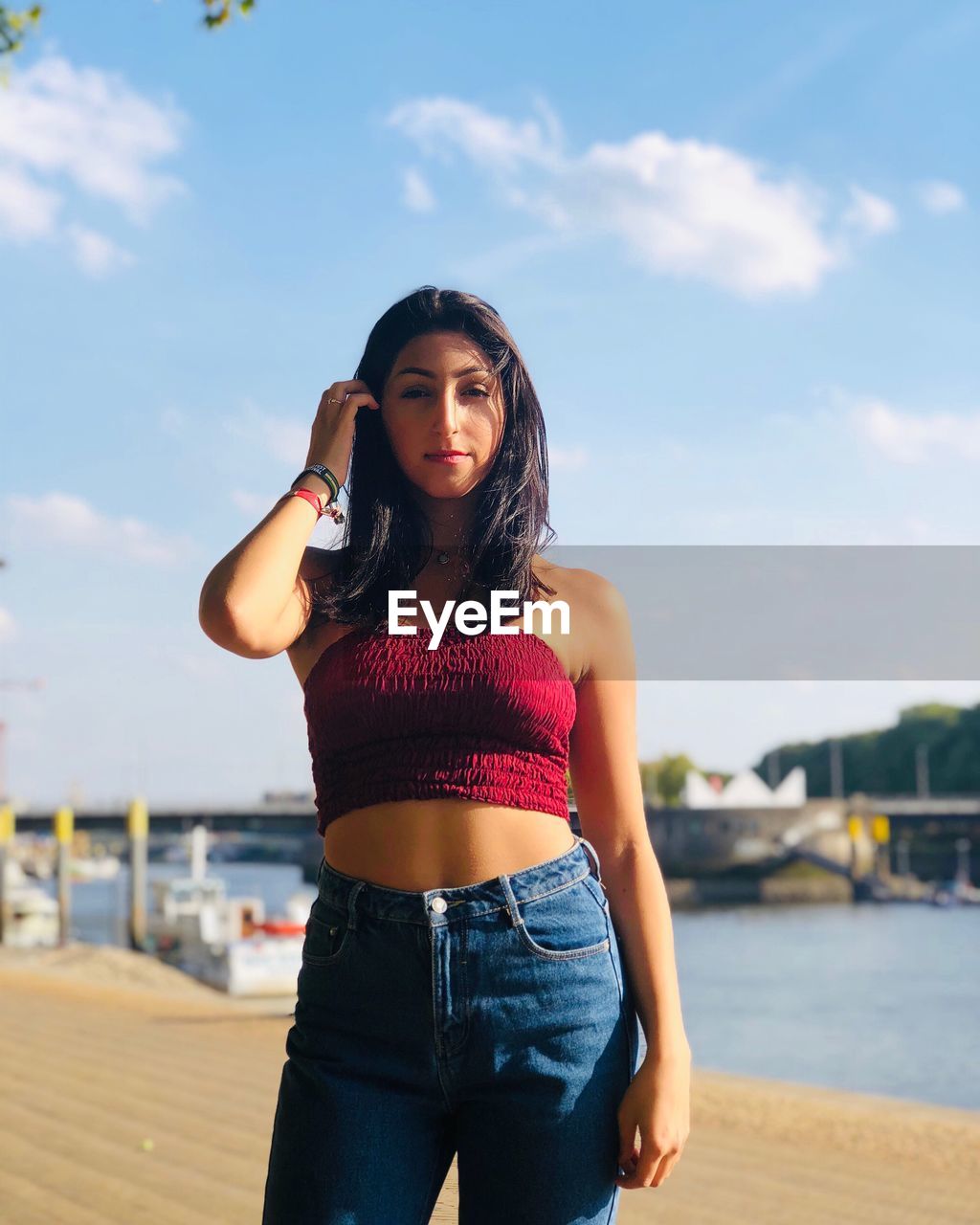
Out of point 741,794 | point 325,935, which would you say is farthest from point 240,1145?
point 741,794

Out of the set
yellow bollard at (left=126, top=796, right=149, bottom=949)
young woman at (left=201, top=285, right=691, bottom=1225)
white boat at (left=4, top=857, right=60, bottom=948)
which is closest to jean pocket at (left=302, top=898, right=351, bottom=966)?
young woman at (left=201, top=285, right=691, bottom=1225)

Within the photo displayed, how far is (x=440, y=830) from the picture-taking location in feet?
5.77

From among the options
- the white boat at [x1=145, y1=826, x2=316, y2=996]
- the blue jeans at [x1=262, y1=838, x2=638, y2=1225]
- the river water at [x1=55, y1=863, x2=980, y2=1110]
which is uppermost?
the blue jeans at [x1=262, y1=838, x2=638, y2=1225]

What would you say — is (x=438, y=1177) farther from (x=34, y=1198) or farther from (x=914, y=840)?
(x=914, y=840)

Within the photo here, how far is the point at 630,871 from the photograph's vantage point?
1867 millimetres

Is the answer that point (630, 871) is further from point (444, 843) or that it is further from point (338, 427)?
point (338, 427)

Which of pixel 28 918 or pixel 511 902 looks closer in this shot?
pixel 511 902

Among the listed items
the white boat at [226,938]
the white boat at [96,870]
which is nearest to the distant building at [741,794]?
the white boat at [226,938]

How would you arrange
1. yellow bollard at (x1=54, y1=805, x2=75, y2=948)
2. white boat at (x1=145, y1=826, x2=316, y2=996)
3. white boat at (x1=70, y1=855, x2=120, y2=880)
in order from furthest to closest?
1. white boat at (x1=70, y1=855, x2=120, y2=880)
2. yellow bollard at (x1=54, y1=805, x2=75, y2=948)
3. white boat at (x1=145, y1=826, x2=316, y2=996)

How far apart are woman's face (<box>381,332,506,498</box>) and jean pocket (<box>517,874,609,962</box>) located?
0.58 metres

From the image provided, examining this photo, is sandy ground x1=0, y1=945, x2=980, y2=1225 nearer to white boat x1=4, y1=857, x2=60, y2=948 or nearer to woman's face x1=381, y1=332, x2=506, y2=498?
woman's face x1=381, y1=332, x2=506, y2=498

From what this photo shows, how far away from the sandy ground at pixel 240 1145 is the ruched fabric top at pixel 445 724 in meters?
0.72

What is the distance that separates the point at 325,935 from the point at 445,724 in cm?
30

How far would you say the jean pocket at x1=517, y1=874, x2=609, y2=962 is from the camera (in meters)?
1.72
